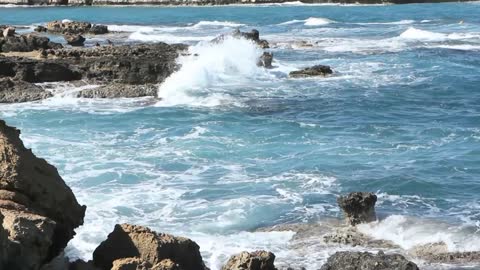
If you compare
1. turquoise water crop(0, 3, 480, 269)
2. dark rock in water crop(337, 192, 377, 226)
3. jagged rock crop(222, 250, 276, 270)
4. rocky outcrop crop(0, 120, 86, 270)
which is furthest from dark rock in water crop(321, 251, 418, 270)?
rocky outcrop crop(0, 120, 86, 270)

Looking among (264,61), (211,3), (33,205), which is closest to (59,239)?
(33,205)

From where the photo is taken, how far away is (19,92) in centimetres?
2266

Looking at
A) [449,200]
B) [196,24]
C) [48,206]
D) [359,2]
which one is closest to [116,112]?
[449,200]

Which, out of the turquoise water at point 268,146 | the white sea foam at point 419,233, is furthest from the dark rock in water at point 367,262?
the white sea foam at point 419,233

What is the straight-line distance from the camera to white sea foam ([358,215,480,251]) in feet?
35.6

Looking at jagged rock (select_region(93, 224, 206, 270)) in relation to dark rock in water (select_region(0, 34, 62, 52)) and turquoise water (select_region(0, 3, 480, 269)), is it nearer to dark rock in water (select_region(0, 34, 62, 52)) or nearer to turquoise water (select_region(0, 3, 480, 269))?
turquoise water (select_region(0, 3, 480, 269))

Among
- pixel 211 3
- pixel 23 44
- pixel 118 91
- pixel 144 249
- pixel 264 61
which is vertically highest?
pixel 144 249

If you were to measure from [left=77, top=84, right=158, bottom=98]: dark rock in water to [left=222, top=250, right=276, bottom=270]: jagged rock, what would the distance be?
16.1 metres

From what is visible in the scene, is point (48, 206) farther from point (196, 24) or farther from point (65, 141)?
point (196, 24)

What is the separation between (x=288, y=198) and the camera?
1337cm

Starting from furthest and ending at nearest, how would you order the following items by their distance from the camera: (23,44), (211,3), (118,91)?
(211,3) < (23,44) < (118,91)

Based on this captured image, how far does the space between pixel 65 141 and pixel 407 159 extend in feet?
26.8

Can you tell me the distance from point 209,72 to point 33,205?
20.2m

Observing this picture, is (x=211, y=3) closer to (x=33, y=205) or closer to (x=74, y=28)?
(x=74, y=28)
